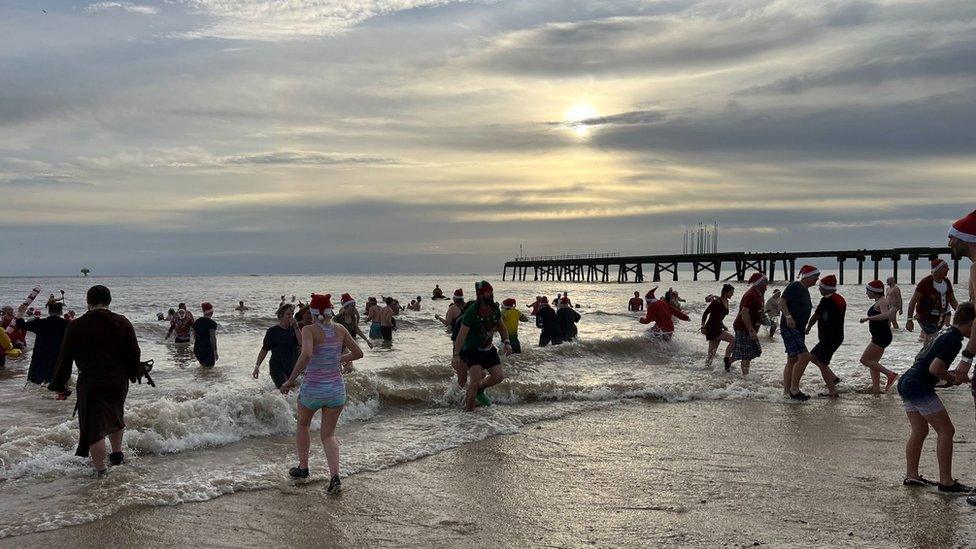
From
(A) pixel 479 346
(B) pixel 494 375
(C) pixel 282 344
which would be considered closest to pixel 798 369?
(B) pixel 494 375

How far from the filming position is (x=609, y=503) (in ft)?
19.4

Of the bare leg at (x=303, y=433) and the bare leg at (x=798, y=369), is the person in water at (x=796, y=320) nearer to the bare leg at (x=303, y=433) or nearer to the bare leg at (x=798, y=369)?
the bare leg at (x=798, y=369)

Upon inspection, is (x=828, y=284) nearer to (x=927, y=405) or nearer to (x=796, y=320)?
(x=796, y=320)

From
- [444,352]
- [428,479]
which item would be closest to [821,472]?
[428,479]

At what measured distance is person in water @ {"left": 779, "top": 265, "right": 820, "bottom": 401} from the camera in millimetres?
10375

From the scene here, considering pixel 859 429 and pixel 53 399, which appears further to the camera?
pixel 53 399

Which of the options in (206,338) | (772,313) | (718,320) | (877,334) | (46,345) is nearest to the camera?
(877,334)

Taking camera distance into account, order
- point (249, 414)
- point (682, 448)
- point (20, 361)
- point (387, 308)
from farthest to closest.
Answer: point (387, 308) → point (20, 361) → point (249, 414) → point (682, 448)

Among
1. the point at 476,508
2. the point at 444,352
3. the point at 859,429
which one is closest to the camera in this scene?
the point at 476,508

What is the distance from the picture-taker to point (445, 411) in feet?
34.1

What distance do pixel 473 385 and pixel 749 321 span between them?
4.74m

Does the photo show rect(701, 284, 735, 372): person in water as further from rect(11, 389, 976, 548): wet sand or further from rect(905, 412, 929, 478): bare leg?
rect(905, 412, 929, 478): bare leg

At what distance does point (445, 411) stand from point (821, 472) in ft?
16.4

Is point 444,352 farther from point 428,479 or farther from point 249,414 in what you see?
point 428,479
